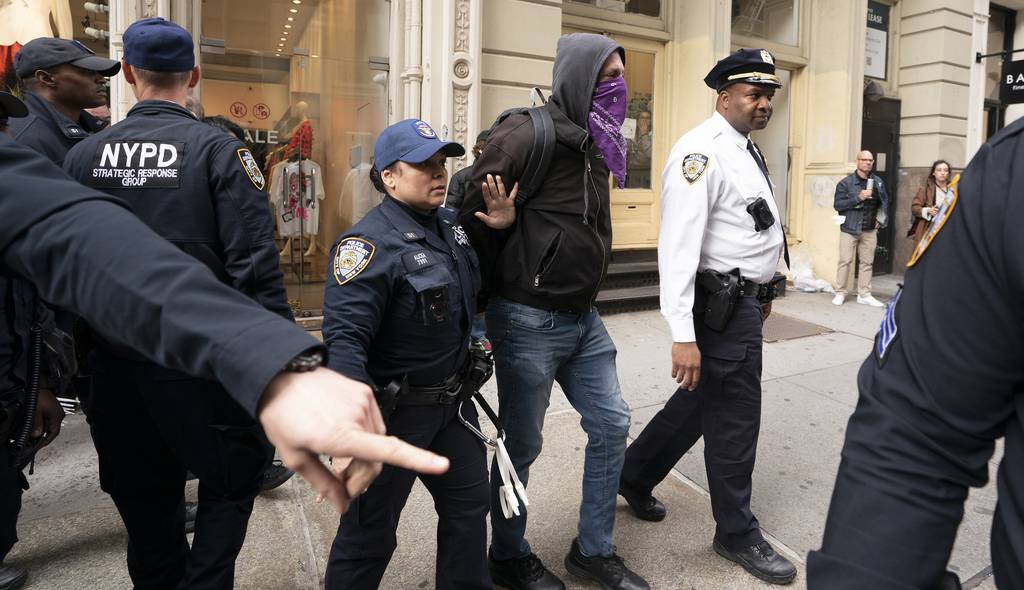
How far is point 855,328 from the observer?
7730 millimetres

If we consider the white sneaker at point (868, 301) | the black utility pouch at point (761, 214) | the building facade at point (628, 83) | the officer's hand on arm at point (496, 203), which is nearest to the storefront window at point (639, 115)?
the building facade at point (628, 83)

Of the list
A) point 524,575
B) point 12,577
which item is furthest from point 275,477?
point 524,575

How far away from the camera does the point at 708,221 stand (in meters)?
3.05

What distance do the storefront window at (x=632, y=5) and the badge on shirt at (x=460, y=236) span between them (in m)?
6.63

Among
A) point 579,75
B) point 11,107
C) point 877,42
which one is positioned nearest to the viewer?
point 11,107

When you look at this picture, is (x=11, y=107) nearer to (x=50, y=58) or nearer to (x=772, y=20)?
(x=50, y=58)

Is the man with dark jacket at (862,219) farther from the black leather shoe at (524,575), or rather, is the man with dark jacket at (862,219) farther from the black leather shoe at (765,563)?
the black leather shoe at (524,575)

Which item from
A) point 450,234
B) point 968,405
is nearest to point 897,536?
point 968,405

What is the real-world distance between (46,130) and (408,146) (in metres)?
1.71

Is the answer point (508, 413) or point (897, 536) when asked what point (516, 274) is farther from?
point (897, 536)

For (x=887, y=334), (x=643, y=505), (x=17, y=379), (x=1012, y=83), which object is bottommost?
Answer: (x=643, y=505)

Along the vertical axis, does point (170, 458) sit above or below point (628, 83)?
below

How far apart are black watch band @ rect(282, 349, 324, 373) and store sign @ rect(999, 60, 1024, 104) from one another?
13343 mm

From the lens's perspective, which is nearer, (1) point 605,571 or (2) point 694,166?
(1) point 605,571
